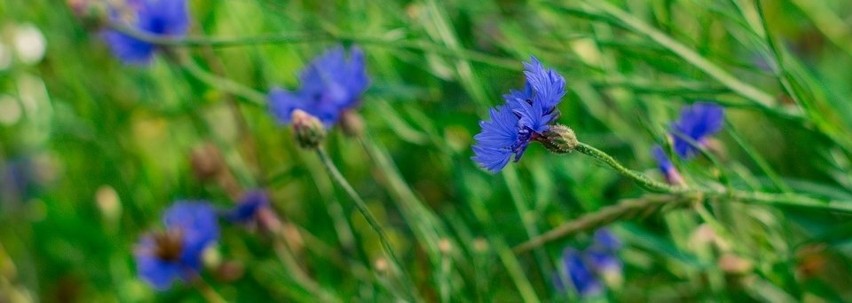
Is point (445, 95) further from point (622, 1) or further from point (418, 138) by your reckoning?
point (622, 1)

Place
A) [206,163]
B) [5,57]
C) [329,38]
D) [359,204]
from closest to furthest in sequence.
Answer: [359,204]
[329,38]
[206,163]
[5,57]

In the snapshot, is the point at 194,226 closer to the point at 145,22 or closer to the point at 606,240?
the point at 145,22

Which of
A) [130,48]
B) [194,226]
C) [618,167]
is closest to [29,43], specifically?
[130,48]

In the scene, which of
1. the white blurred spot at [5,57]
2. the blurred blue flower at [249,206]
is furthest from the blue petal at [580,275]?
the white blurred spot at [5,57]

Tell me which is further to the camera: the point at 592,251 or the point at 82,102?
the point at 82,102

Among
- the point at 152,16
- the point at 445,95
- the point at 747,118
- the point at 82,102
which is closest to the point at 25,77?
the point at 82,102

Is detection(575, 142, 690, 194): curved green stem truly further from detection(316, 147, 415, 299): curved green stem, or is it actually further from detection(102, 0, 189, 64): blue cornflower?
detection(102, 0, 189, 64): blue cornflower

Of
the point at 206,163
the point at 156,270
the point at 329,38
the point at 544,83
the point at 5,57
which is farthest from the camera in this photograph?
the point at 5,57

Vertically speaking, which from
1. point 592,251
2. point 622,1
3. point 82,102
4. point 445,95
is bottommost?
point 592,251

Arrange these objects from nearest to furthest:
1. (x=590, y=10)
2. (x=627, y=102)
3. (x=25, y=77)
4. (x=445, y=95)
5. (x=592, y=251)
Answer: (x=590, y=10) → (x=592, y=251) → (x=627, y=102) → (x=445, y=95) → (x=25, y=77)
